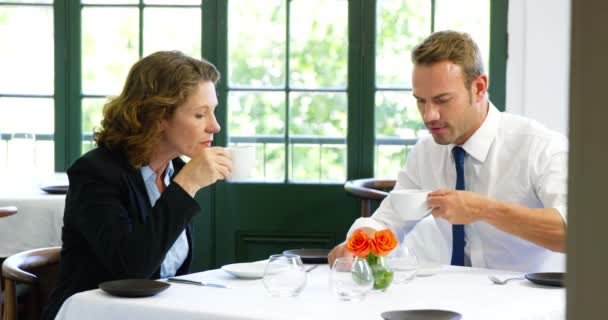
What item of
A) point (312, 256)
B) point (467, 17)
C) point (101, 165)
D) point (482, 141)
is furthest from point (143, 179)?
point (467, 17)

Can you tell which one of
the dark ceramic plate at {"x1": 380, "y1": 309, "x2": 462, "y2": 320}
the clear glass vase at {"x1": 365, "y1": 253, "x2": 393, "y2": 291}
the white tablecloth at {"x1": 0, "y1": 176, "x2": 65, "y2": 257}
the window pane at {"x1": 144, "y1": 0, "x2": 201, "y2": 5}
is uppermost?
the window pane at {"x1": 144, "y1": 0, "x2": 201, "y2": 5}

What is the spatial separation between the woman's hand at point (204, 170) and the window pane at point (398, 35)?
2.32 meters

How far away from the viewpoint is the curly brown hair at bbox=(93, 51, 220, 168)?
2.27 metres

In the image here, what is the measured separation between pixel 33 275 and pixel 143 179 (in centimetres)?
35

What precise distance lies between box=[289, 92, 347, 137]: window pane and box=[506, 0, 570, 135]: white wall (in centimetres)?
83

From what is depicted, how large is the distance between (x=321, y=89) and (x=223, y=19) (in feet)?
2.00

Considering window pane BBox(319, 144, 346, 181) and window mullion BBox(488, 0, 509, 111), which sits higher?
window mullion BBox(488, 0, 509, 111)

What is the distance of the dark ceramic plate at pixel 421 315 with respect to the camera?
1.58m

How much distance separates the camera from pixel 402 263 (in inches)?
79.6

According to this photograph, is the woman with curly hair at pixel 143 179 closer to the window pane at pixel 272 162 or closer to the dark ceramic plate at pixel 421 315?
the dark ceramic plate at pixel 421 315

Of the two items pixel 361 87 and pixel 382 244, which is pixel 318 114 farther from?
pixel 382 244

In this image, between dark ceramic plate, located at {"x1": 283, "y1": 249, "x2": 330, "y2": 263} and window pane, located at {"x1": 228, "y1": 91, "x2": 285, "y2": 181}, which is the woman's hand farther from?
window pane, located at {"x1": 228, "y1": 91, "x2": 285, "y2": 181}

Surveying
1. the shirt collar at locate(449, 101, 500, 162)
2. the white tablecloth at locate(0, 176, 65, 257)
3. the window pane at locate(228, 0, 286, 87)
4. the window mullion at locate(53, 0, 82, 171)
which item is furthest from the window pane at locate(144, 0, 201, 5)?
the shirt collar at locate(449, 101, 500, 162)

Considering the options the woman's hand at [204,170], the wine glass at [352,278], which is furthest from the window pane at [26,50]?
the wine glass at [352,278]
